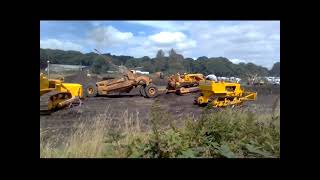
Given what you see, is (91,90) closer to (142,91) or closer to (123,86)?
(123,86)

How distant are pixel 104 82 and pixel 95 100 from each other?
721 mm

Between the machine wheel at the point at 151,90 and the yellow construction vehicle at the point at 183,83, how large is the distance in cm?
34

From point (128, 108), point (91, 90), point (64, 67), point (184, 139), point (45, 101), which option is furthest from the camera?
point (91, 90)

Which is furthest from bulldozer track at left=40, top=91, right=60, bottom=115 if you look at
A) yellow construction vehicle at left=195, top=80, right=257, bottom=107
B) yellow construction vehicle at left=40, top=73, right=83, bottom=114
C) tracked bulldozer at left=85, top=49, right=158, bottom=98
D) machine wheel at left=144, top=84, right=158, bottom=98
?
yellow construction vehicle at left=195, top=80, right=257, bottom=107

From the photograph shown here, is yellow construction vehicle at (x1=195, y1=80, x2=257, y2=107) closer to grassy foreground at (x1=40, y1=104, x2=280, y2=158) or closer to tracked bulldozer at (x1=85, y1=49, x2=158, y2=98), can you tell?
tracked bulldozer at (x1=85, y1=49, x2=158, y2=98)

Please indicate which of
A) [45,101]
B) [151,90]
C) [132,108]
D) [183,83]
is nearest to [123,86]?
[151,90]

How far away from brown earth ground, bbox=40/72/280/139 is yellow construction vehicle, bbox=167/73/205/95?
146 millimetres

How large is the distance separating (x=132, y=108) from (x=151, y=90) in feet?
5.77

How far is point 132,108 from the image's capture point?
Result: 8.38 metres

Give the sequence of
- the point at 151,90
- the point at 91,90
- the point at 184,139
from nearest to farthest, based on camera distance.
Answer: the point at 184,139 < the point at 91,90 < the point at 151,90
